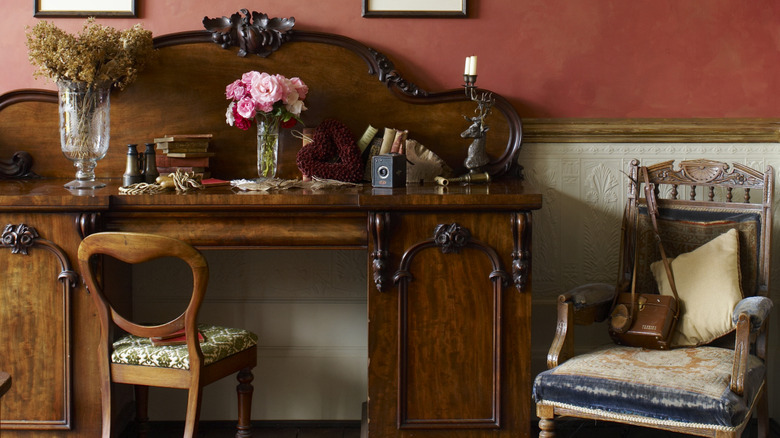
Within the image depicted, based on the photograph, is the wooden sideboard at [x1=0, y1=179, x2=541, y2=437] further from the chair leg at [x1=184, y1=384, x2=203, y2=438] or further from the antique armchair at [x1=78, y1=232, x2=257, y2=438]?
the chair leg at [x1=184, y1=384, x2=203, y2=438]

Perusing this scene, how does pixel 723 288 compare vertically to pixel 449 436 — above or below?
above

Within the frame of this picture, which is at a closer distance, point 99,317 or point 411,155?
point 99,317

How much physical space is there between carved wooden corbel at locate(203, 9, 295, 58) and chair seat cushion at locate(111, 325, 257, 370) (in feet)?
3.96

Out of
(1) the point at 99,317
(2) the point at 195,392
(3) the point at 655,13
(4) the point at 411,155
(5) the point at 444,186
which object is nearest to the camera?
(2) the point at 195,392

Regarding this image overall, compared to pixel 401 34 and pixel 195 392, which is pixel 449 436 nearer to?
pixel 195 392

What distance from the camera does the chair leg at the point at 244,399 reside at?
104 inches

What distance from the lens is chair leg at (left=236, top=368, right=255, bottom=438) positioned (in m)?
2.65

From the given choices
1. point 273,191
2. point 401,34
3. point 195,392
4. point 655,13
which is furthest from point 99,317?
point 655,13

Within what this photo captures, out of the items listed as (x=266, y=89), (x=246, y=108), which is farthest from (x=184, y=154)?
(x=266, y=89)

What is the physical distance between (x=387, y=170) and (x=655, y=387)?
1147mm

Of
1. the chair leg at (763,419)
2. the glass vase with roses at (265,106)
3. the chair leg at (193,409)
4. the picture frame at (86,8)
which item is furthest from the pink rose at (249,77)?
the chair leg at (763,419)

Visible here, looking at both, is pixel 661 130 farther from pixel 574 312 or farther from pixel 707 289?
pixel 574 312

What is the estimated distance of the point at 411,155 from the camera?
2.97 meters

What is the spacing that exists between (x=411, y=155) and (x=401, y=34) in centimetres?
57
